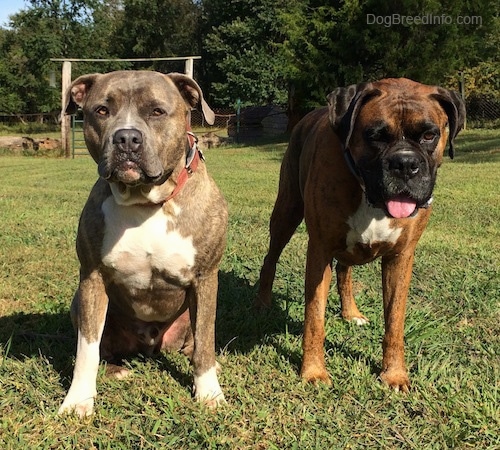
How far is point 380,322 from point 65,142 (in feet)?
56.8

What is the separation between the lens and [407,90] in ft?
9.47

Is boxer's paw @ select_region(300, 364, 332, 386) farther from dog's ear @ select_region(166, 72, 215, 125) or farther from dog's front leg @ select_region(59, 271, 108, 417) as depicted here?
dog's ear @ select_region(166, 72, 215, 125)

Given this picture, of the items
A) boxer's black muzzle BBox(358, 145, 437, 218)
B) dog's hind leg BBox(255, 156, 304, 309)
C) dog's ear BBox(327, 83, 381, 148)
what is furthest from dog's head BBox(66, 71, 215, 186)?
dog's hind leg BBox(255, 156, 304, 309)

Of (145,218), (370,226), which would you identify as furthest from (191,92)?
(370,226)

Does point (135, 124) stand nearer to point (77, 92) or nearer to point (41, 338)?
point (77, 92)

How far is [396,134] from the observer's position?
9.02 ft

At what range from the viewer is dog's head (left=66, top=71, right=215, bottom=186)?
246 cm

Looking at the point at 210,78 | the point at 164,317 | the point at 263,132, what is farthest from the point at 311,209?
the point at 210,78

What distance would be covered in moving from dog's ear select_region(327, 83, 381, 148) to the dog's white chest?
0.94 m

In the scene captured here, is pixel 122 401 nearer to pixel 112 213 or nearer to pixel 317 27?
pixel 112 213

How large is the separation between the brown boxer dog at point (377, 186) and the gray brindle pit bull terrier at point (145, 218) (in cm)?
58

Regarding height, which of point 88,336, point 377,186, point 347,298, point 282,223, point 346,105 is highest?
point 346,105

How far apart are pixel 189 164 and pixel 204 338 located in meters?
0.87

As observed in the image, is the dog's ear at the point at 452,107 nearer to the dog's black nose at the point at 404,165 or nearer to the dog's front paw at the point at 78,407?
the dog's black nose at the point at 404,165
